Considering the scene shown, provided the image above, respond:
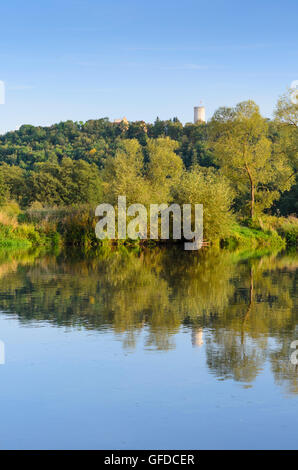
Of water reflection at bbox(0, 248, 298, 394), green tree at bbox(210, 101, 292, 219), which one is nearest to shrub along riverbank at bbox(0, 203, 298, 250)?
green tree at bbox(210, 101, 292, 219)

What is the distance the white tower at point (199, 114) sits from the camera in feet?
234

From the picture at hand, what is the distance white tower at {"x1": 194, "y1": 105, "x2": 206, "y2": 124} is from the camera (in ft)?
234

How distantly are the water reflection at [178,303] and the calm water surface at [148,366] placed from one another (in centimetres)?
3

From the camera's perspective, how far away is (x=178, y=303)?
12.1m

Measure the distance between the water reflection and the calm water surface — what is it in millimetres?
29

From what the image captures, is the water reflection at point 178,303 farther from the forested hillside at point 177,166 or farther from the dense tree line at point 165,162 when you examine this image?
the dense tree line at point 165,162

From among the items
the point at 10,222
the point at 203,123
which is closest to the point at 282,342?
the point at 10,222

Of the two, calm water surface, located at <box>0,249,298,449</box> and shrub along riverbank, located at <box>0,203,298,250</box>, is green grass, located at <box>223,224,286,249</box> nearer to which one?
shrub along riverbank, located at <box>0,203,298,250</box>

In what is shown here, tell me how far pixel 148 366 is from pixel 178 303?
477 centimetres

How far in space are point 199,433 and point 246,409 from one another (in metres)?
0.75

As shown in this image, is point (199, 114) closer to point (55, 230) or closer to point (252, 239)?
point (252, 239)

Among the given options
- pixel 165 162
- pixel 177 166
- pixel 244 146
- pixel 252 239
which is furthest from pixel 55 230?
pixel 177 166

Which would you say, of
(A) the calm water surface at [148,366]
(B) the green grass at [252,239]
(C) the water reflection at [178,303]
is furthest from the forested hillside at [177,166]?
(A) the calm water surface at [148,366]

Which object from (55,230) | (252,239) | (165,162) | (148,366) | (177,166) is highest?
(165,162)
